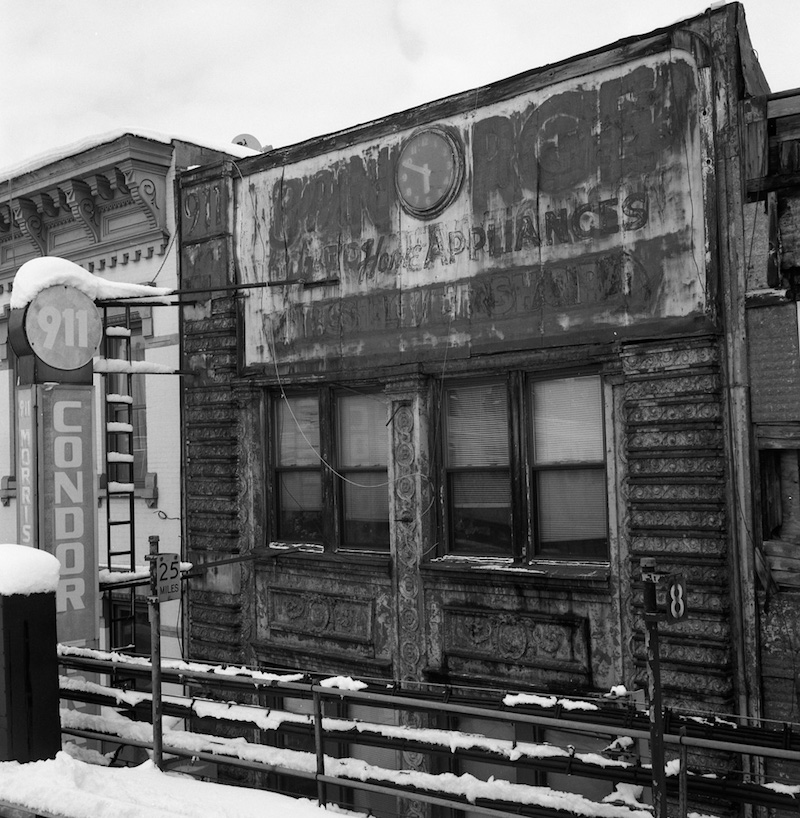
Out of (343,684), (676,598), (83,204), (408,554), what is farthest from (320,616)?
(83,204)

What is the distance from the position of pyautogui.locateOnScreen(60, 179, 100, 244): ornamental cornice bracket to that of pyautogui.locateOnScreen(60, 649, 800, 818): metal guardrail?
23.6ft

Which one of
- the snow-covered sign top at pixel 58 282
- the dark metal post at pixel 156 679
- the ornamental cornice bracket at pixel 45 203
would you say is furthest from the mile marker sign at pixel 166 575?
the ornamental cornice bracket at pixel 45 203

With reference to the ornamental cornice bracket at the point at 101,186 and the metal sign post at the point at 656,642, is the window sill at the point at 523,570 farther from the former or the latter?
the ornamental cornice bracket at the point at 101,186

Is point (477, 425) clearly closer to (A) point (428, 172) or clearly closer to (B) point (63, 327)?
(A) point (428, 172)

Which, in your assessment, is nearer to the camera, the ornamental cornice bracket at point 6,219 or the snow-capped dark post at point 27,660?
the snow-capped dark post at point 27,660

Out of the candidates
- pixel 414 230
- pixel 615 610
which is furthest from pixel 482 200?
pixel 615 610

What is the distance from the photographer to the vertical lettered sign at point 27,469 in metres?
9.82

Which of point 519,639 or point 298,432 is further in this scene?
point 298,432

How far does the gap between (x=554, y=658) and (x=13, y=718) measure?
15.8 feet

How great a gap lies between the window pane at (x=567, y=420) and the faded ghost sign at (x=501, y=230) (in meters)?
0.55

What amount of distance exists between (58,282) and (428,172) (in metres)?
4.43

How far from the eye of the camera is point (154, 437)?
1222cm

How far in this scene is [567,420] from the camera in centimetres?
875

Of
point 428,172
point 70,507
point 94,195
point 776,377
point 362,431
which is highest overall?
point 94,195
